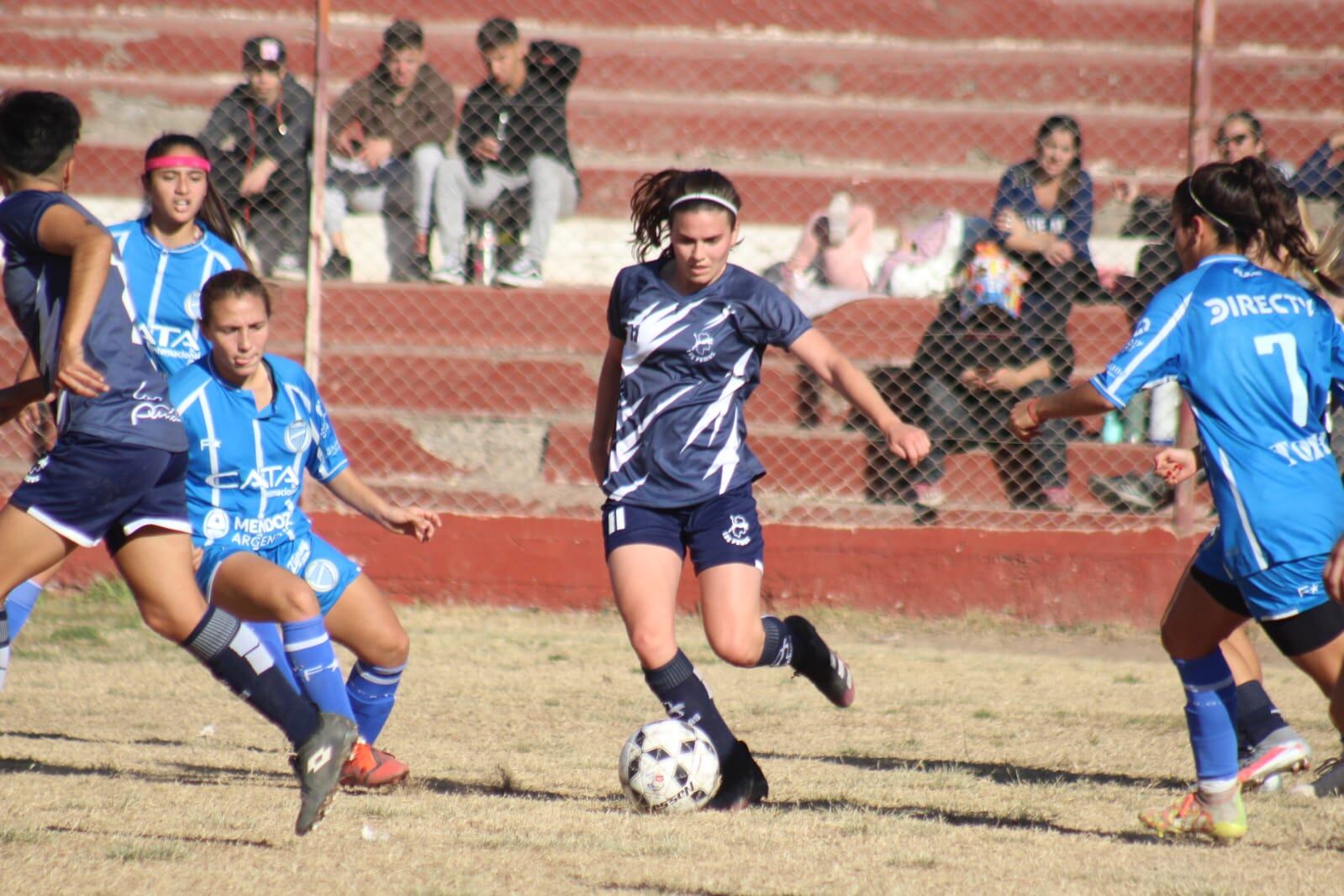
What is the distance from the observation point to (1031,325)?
9125 mm

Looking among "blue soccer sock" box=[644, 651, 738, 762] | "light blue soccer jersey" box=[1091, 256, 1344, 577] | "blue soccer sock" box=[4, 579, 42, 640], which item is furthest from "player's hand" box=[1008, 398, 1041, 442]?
"blue soccer sock" box=[4, 579, 42, 640]

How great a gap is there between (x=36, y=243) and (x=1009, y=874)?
3119 millimetres

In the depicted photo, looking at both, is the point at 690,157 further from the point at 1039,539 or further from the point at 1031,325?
the point at 1039,539

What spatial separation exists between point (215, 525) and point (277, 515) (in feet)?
0.66

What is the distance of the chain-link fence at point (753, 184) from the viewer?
9.27m

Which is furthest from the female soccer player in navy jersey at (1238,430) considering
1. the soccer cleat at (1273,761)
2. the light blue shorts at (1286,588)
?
the soccer cleat at (1273,761)

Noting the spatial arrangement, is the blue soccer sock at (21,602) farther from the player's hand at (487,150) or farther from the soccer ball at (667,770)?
the player's hand at (487,150)

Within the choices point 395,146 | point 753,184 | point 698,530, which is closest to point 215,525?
point 698,530

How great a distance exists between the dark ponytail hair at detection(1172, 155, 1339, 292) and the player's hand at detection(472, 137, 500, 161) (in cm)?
646

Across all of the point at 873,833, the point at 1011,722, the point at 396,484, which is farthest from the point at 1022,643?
the point at 873,833

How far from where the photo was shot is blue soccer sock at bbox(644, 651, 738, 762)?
189 inches

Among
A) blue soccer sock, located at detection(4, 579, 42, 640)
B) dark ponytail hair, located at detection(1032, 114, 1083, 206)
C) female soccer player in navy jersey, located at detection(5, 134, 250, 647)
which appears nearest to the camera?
blue soccer sock, located at detection(4, 579, 42, 640)

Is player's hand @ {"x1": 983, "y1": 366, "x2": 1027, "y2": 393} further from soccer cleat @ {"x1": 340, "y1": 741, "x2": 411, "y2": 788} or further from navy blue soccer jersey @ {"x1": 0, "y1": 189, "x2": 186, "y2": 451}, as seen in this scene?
navy blue soccer jersey @ {"x1": 0, "y1": 189, "x2": 186, "y2": 451}

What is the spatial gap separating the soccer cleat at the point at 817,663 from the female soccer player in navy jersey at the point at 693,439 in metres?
0.38
